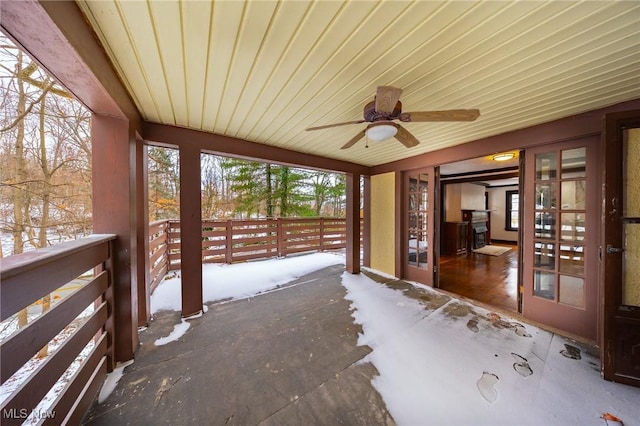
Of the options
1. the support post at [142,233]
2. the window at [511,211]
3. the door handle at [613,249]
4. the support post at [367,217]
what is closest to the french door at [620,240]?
the door handle at [613,249]

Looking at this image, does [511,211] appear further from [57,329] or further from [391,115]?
[57,329]

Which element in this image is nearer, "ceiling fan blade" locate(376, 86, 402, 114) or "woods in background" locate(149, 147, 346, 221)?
"ceiling fan blade" locate(376, 86, 402, 114)

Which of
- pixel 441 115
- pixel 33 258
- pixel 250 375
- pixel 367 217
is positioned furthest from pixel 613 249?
pixel 33 258

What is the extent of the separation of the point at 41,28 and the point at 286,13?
1002 millimetres

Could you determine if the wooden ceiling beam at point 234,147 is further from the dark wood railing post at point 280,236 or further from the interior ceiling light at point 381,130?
the dark wood railing post at point 280,236

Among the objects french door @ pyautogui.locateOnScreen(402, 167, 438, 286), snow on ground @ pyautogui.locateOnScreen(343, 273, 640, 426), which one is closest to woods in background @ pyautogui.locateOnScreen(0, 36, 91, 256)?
snow on ground @ pyautogui.locateOnScreen(343, 273, 640, 426)

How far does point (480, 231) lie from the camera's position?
6.33 metres

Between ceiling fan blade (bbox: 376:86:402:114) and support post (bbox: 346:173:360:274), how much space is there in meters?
2.57

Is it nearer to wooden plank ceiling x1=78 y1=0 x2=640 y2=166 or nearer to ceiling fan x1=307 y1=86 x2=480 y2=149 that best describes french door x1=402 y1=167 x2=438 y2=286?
wooden plank ceiling x1=78 y1=0 x2=640 y2=166

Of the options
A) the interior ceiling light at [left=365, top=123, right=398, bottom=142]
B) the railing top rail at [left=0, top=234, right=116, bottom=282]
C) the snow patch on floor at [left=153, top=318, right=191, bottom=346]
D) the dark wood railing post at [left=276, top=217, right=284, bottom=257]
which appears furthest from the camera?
the dark wood railing post at [left=276, top=217, right=284, bottom=257]

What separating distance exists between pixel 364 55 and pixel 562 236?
2748mm

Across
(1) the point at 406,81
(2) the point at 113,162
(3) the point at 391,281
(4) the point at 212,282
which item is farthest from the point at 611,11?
(4) the point at 212,282

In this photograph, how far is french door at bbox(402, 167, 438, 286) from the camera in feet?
11.3

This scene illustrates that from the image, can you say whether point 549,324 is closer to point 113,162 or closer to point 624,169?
point 624,169
